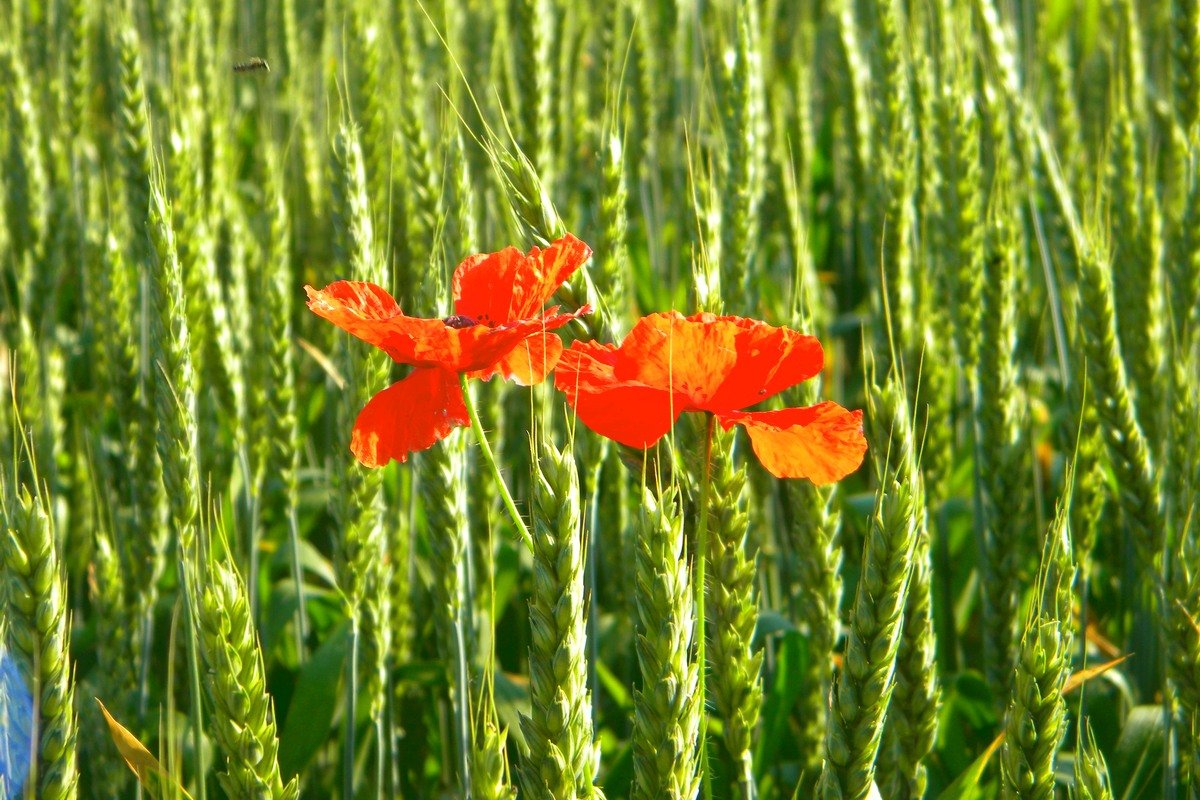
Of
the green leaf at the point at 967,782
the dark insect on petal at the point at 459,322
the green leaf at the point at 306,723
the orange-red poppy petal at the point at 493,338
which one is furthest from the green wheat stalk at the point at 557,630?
the green leaf at the point at 306,723

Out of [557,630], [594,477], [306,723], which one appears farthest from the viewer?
[306,723]

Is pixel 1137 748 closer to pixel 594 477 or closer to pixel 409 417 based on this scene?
pixel 594 477

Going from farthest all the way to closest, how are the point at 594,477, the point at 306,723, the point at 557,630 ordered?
the point at 306,723
the point at 594,477
the point at 557,630

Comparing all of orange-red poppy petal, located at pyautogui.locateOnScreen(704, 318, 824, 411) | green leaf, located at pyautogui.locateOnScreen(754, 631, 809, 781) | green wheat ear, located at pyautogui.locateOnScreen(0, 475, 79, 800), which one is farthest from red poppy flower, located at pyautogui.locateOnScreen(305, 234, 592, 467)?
green leaf, located at pyautogui.locateOnScreen(754, 631, 809, 781)

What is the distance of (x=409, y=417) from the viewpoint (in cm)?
101

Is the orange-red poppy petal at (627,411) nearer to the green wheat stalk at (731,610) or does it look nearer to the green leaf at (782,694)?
the green wheat stalk at (731,610)

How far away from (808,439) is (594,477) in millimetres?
558

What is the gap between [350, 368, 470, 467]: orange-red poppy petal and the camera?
3.26ft

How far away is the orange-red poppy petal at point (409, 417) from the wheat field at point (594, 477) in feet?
0.05

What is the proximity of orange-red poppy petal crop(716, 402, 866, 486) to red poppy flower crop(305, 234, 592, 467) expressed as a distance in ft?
0.59

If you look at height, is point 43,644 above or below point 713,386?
below

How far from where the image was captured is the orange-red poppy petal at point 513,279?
972 millimetres

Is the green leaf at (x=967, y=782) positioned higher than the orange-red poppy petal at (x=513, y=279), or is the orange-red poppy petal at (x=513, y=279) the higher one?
the orange-red poppy petal at (x=513, y=279)

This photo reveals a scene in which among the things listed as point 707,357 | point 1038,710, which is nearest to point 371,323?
point 707,357
